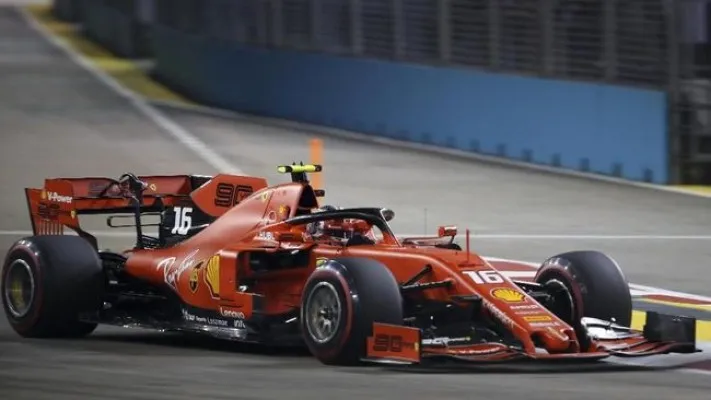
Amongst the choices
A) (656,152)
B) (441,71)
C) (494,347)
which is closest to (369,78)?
(441,71)

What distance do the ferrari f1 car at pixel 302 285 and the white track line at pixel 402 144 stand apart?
11.3m

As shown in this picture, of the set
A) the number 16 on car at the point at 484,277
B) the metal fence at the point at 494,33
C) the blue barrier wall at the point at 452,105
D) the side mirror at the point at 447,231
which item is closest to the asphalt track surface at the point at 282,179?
the number 16 on car at the point at 484,277

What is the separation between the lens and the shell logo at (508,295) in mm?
11758

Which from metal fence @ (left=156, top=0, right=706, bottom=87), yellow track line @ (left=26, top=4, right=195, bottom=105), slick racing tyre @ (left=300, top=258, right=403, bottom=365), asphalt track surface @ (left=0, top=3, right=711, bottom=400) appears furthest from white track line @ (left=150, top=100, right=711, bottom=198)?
slick racing tyre @ (left=300, top=258, right=403, bottom=365)

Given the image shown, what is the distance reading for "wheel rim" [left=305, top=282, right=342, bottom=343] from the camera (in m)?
11.7

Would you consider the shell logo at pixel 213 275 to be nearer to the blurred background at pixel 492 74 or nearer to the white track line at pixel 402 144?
the white track line at pixel 402 144

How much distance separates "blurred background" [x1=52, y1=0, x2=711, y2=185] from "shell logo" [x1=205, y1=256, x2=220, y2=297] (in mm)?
12513

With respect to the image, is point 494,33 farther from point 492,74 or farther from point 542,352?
point 542,352

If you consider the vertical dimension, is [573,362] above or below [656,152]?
below

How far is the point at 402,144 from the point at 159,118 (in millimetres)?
5404

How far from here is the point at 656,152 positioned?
978 inches

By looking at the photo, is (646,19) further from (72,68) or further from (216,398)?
(72,68)

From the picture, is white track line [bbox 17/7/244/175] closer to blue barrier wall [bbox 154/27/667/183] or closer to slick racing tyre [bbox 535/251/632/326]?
blue barrier wall [bbox 154/27/667/183]

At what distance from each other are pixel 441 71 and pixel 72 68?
53.5 feet
